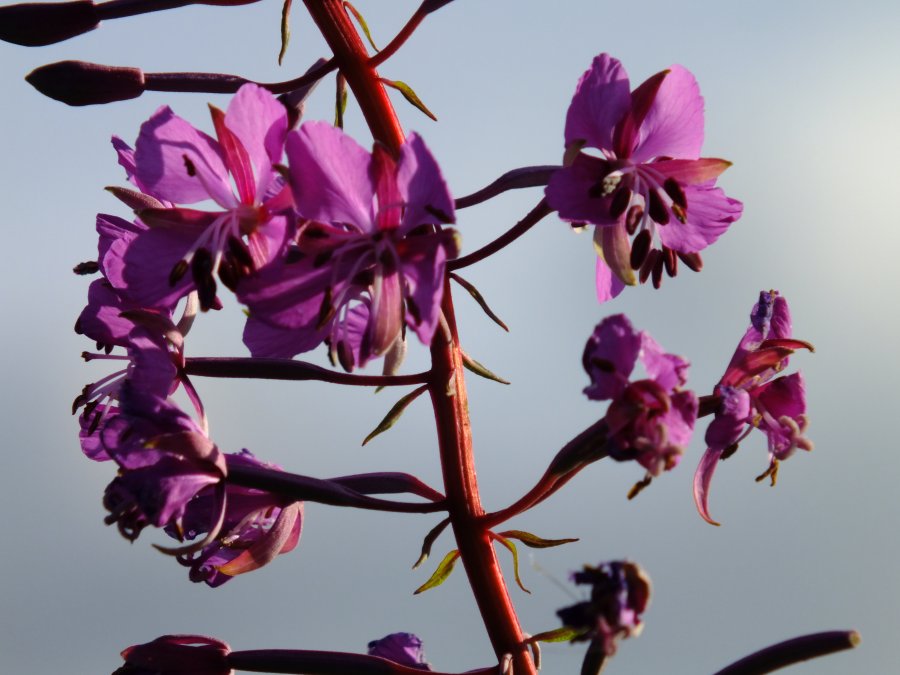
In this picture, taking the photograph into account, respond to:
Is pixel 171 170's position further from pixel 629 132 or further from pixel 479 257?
pixel 629 132

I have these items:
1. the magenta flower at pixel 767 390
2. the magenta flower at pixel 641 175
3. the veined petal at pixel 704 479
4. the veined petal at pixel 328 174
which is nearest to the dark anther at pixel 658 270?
the magenta flower at pixel 641 175

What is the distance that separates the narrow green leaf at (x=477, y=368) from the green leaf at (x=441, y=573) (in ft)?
1.79

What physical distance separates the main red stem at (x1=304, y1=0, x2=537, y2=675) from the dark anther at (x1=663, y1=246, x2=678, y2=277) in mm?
674

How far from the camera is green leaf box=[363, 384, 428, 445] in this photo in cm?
318

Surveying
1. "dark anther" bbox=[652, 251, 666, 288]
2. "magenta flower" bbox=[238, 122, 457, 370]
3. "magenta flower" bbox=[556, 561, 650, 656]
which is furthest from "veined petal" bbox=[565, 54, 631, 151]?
"magenta flower" bbox=[556, 561, 650, 656]

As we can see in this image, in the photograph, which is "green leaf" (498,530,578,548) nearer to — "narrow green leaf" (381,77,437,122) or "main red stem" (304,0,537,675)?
"main red stem" (304,0,537,675)

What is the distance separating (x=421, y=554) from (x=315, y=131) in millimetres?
1282

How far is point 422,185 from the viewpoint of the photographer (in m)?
2.66

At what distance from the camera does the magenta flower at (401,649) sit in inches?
135

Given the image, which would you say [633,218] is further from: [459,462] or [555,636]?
[555,636]

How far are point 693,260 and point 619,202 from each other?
16.1 inches

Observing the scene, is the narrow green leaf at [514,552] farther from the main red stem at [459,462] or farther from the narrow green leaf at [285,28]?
the narrow green leaf at [285,28]

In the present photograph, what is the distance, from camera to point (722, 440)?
3.20 meters

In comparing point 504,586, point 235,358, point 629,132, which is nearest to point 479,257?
point 629,132
